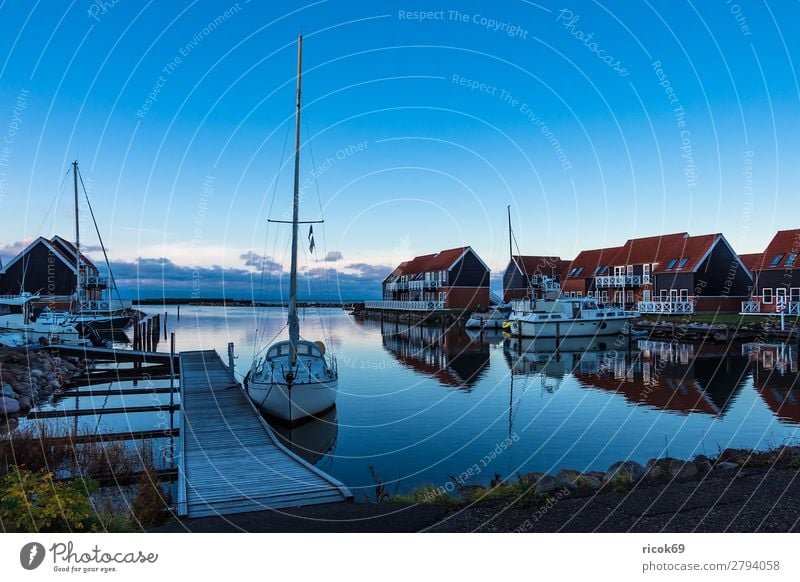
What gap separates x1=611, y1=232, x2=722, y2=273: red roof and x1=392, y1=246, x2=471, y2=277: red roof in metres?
21.3

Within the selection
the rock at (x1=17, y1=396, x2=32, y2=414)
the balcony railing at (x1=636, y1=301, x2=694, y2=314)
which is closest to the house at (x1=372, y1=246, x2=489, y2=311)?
the balcony railing at (x1=636, y1=301, x2=694, y2=314)

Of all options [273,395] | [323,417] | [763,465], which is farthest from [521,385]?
[763,465]

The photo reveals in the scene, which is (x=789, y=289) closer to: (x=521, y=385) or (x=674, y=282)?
(x=674, y=282)

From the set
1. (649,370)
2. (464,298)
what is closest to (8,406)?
(649,370)

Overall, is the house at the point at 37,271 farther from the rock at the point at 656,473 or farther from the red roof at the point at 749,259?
the red roof at the point at 749,259

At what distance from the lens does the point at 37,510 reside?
722 centimetres

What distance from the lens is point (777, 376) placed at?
97.4ft

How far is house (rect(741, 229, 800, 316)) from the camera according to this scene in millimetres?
51969

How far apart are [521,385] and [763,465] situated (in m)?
18.0

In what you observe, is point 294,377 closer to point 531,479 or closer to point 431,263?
point 531,479

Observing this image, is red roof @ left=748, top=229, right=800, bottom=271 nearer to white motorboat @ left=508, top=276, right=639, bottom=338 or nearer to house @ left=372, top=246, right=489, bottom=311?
white motorboat @ left=508, top=276, right=639, bottom=338

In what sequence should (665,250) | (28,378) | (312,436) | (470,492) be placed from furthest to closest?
(665,250) < (28,378) < (312,436) < (470,492)

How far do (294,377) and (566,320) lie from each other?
37.7 meters

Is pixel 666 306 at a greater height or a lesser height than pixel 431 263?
lesser
